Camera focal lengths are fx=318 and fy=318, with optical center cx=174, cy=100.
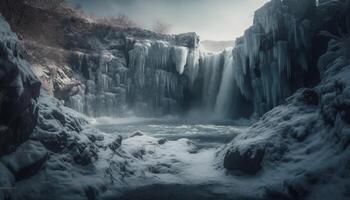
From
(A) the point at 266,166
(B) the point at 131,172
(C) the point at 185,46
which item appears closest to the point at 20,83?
(B) the point at 131,172

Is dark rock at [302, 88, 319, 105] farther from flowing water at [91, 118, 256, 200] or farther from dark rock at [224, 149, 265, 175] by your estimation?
flowing water at [91, 118, 256, 200]

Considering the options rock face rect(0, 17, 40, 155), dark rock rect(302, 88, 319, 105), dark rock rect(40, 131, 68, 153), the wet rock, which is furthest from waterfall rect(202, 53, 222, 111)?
the wet rock

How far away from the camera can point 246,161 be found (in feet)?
31.6

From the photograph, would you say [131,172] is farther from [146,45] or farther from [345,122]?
[146,45]

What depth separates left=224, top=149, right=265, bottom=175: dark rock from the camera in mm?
9446

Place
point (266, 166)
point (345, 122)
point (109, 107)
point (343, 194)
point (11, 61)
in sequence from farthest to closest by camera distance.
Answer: point (109, 107), point (266, 166), point (345, 122), point (11, 61), point (343, 194)

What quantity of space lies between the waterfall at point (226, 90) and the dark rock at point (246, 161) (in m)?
22.8

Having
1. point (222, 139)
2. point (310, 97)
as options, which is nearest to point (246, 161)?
point (310, 97)

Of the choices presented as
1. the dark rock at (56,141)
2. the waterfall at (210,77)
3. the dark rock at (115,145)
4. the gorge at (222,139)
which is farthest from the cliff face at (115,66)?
the dark rock at (56,141)

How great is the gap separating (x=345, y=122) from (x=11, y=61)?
27.6 ft

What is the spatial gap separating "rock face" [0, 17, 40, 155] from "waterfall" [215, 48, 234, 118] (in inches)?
1020

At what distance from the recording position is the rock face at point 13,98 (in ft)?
23.6

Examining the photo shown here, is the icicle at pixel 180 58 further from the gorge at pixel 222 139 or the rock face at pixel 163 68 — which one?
the gorge at pixel 222 139

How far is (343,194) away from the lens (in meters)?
6.73
